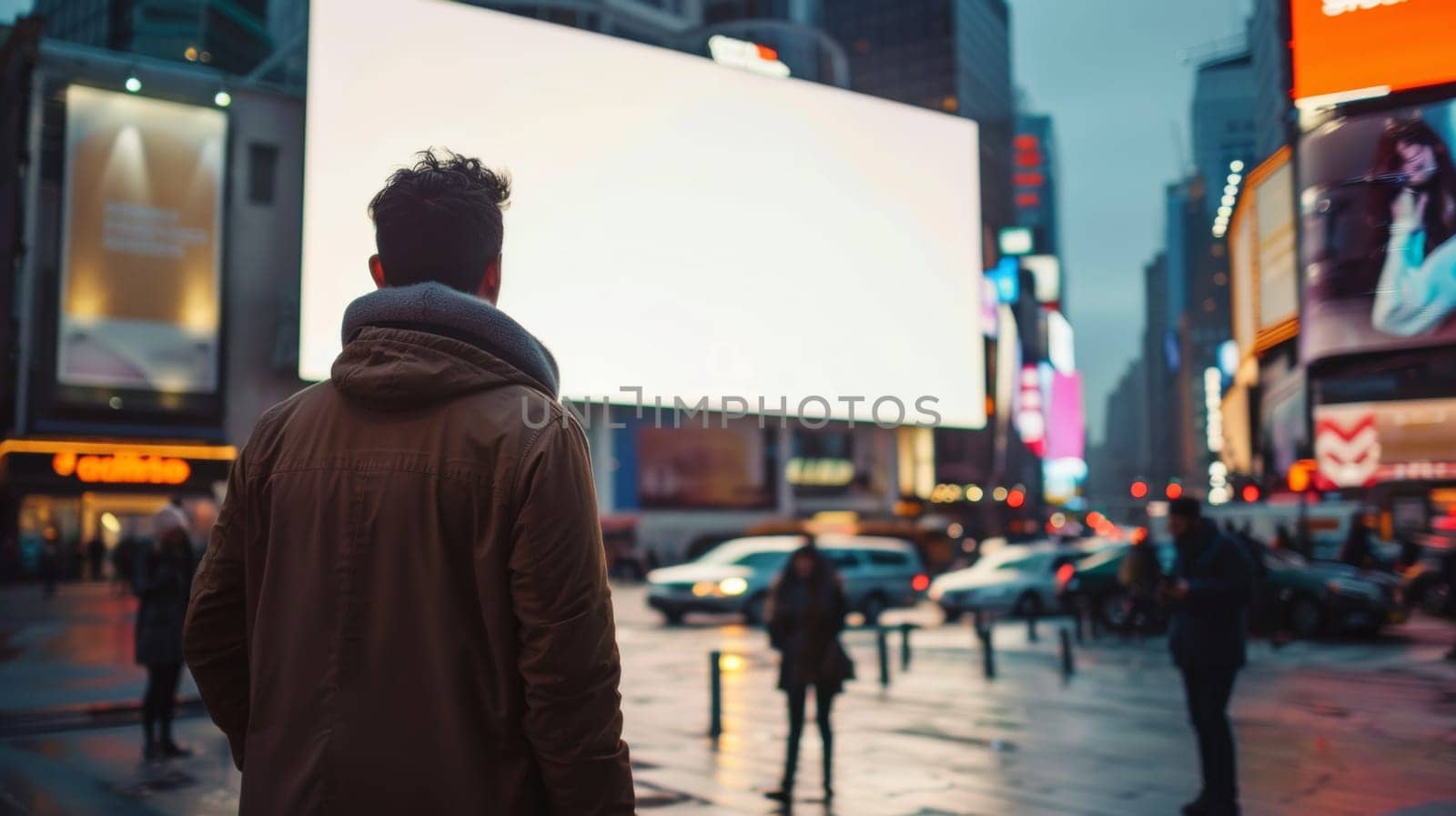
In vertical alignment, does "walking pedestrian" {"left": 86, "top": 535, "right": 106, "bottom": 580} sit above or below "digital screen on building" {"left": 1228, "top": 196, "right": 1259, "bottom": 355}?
below

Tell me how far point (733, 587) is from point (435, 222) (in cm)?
2004

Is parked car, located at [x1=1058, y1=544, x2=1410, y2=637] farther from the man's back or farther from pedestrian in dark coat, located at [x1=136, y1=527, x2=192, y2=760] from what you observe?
pedestrian in dark coat, located at [x1=136, y1=527, x2=192, y2=760]

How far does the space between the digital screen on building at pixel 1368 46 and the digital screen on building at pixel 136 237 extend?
3136 centimetres

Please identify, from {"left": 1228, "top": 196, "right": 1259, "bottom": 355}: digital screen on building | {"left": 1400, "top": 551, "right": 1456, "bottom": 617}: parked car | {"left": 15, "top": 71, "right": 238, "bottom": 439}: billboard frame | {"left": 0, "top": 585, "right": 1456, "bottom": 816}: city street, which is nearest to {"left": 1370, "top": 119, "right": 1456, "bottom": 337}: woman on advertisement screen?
{"left": 0, "top": 585, "right": 1456, "bottom": 816}: city street

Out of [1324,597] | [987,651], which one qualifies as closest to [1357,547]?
[1324,597]

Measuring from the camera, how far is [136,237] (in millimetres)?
34688

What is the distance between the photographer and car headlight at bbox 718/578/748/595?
21.8 metres

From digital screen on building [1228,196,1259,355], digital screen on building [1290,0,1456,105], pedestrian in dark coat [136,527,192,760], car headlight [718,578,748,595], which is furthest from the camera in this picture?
digital screen on building [1228,196,1259,355]

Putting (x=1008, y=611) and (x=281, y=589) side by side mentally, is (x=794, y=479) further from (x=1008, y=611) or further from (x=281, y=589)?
(x=281, y=589)

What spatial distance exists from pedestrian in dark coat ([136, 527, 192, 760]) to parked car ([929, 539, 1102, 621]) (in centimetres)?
1794

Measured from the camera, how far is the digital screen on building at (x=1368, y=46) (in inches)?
345

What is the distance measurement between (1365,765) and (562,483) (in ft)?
28.3

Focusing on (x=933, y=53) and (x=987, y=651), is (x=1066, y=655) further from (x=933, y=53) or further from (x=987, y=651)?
(x=933, y=53)

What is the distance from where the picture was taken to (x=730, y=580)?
21859mm
